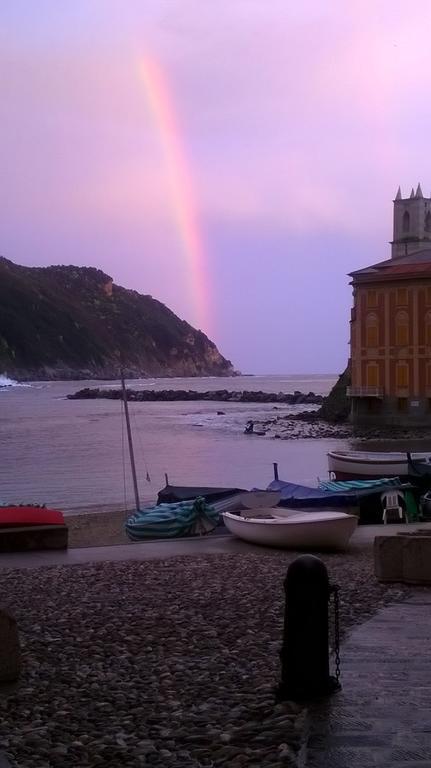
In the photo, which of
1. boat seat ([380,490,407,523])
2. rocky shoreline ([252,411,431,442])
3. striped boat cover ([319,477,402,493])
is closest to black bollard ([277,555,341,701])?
boat seat ([380,490,407,523])

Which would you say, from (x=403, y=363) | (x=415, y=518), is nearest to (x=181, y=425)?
(x=403, y=363)

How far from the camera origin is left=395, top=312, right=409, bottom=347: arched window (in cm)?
7943

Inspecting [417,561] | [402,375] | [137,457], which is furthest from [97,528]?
[402,375]

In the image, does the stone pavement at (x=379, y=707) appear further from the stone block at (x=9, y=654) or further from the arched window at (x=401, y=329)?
the arched window at (x=401, y=329)

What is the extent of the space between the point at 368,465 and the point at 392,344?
4635 cm

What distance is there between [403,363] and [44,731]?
74.8 m

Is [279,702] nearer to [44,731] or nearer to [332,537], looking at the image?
[44,731]

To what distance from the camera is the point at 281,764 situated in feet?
18.7

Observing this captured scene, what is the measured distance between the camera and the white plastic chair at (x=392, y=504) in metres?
23.7

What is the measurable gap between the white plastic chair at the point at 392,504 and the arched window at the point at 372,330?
186 ft

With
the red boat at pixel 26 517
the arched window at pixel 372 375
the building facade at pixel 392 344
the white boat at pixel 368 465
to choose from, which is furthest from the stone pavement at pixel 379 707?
the arched window at pixel 372 375

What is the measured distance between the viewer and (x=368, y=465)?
3459 centimetres

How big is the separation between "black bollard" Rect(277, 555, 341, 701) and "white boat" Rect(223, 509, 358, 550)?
31.0ft

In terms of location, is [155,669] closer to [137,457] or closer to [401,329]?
[137,457]
